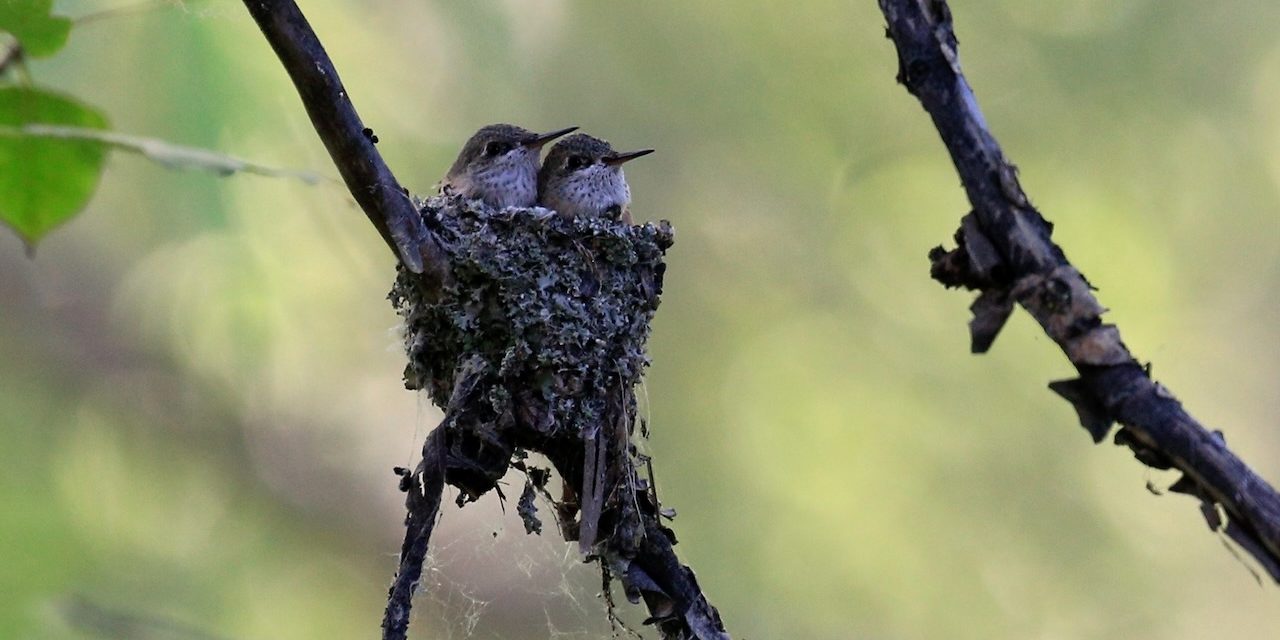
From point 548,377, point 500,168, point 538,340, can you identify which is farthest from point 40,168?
point 500,168

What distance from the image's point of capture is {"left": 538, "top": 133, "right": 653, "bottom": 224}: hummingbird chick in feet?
14.2

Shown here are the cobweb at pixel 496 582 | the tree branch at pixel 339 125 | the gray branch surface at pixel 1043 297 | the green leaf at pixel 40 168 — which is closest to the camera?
the green leaf at pixel 40 168

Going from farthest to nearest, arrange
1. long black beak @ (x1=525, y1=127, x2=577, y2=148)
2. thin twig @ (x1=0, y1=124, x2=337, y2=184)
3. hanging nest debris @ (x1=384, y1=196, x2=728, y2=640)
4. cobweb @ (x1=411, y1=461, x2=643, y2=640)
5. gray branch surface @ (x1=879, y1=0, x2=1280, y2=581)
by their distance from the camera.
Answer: cobweb @ (x1=411, y1=461, x2=643, y2=640), long black beak @ (x1=525, y1=127, x2=577, y2=148), hanging nest debris @ (x1=384, y1=196, x2=728, y2=640), gray branch surface @ (x1=879, y1=0, x2=1280, y2=581), thin twig @ (x1=0, y1=124, x2=337, y2=184)

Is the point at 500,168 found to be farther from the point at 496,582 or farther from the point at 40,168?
the point at 40,168

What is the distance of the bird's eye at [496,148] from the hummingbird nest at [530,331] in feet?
2.00

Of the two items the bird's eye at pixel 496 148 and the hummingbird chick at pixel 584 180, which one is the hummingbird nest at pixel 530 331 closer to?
the hummingbird chick at pixel 584 180

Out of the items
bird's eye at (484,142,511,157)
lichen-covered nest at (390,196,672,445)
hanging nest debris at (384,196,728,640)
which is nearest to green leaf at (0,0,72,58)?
hanging nest debris at (384,196,728,640)

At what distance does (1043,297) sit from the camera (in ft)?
4.67

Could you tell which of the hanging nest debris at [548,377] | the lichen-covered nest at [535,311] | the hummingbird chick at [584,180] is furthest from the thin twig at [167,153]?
the hummingbird chick at [584,180]

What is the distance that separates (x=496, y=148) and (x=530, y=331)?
1.40m

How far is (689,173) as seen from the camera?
719cm

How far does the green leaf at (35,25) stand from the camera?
2.96ft

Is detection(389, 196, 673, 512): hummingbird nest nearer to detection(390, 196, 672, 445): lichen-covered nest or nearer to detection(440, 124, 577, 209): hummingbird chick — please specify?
detection(390, 196, 672, 445): lichen-covered nest

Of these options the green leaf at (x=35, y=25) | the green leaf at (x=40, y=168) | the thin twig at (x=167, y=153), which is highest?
the green leaf at (x=35, y=25)
